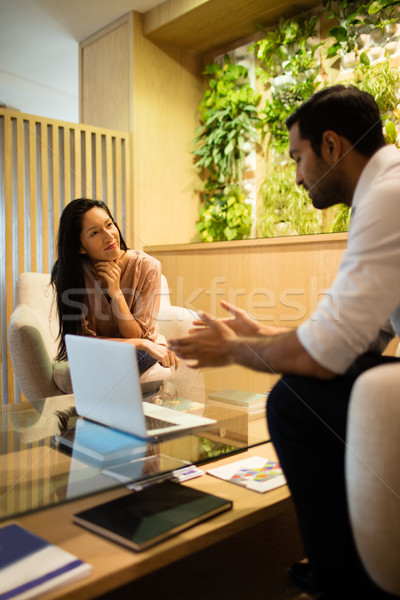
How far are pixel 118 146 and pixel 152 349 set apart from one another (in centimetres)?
215

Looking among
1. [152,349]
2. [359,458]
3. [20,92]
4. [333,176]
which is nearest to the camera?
[359,458]

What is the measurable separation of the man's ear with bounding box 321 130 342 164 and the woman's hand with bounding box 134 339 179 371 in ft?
3.63

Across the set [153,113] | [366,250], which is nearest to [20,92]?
[153,113]

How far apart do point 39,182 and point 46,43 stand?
5.04ft

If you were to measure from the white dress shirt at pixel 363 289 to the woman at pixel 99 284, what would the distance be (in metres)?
1.22

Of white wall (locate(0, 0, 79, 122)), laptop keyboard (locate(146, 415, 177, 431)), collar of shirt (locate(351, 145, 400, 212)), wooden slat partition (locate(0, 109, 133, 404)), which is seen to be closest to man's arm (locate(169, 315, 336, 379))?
laptop keyboard (locate(146, 415, 177, 431))

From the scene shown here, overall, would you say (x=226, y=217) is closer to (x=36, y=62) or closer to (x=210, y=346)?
(x=36, y=62)

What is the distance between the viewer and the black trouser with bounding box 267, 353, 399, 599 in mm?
1056

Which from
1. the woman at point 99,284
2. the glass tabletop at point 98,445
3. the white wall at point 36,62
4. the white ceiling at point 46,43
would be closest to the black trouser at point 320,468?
the glass tabletop at point 98,445

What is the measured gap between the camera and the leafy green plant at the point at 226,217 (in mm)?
3805

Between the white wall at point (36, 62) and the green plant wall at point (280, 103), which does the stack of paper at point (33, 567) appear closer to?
the green plant wall at point (280, 103)

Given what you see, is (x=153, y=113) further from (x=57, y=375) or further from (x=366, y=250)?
(x=366, y=250)

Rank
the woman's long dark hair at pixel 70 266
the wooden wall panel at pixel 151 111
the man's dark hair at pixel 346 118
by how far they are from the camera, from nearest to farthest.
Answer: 1. the man's dark hair at pixel 346 118
2. the woman's long dark hair at pixel 70 266
3. the wooden wall panel at pixel 151 111

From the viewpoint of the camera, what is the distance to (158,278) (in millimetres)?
2504
